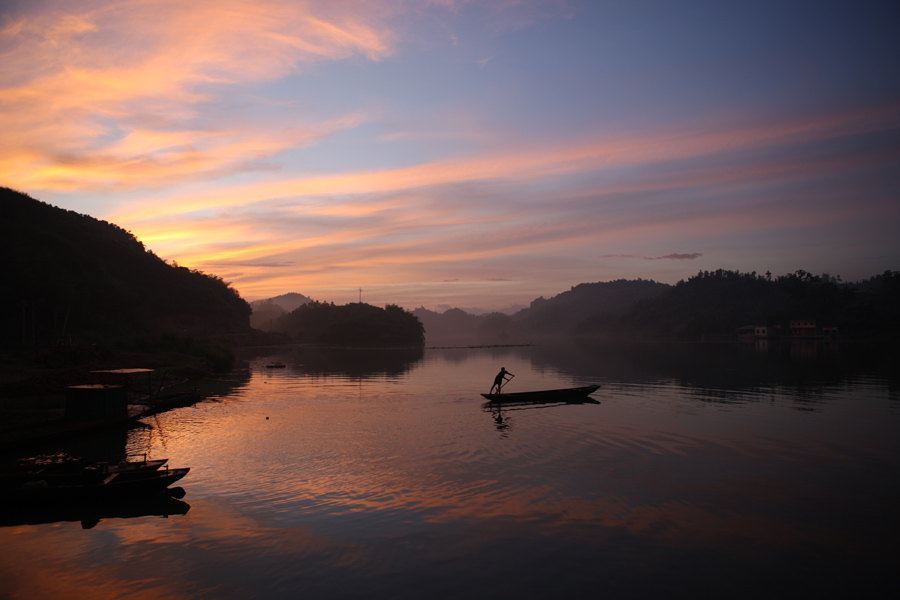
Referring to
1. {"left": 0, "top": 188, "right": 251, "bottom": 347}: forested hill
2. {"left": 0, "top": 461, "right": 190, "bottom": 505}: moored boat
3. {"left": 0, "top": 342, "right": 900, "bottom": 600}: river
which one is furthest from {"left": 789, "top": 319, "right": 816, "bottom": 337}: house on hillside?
{"left": 0, "top": 461, "right": 190, "bottom": 505}: moored boat

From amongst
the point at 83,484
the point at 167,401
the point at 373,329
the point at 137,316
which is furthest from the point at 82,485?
the point at 373,329

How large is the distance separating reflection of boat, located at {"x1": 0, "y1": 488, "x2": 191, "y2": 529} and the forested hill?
6175 cm

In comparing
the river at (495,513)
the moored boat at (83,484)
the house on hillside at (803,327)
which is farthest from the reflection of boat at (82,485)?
the house on hillside at (803,327)

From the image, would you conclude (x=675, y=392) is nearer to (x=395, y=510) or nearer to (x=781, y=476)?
(x=781, y=476)

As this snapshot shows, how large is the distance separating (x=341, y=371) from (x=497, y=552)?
5731cm

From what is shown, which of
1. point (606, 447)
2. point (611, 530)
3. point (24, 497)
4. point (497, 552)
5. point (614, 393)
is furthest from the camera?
point (614, 393)

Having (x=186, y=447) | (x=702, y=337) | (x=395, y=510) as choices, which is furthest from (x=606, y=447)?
(x=702, y=337)

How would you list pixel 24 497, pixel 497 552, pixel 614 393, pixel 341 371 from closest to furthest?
1. pixel 497 552
2. pixel 24 497
3. pixel 614 393
4. pixel 341 371

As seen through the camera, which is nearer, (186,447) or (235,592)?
(235,592)

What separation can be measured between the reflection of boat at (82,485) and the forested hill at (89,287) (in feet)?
202

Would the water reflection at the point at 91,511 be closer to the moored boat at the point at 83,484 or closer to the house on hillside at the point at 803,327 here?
the moored boat at the point at 83,484

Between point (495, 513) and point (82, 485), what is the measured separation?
13139 mm

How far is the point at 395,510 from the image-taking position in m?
16.1

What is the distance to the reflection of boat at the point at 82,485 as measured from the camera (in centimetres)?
1568
